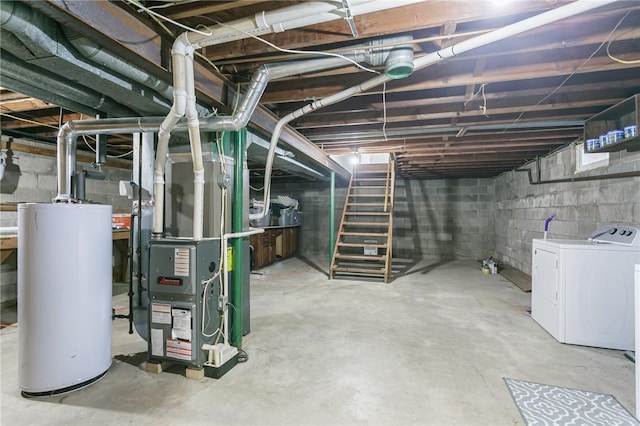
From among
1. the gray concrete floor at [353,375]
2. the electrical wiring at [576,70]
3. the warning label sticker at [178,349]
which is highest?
the electrical wiring at [576,70]

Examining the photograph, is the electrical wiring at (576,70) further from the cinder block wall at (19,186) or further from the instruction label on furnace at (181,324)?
the cinder block wall at (19,186)

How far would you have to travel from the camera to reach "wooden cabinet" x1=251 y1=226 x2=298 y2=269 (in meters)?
5.72

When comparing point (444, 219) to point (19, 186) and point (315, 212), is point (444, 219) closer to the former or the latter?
point (315, 212)

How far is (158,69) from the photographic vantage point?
168 centimetres

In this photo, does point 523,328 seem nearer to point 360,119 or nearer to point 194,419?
point 360,119

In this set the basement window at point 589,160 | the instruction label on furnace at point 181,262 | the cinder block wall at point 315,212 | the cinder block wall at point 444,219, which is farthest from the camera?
the cinder block wall at point 315,212

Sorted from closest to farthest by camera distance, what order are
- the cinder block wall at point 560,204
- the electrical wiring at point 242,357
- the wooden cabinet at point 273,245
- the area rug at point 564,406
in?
1. the area rug at point 564,406
2. the electrical wiring at point 242,357
3. the cinder block wall at point 560,204
4. the wooden cabinet at point 273,245

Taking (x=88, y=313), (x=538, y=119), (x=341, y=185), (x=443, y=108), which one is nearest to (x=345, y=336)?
(x=88, y=313)

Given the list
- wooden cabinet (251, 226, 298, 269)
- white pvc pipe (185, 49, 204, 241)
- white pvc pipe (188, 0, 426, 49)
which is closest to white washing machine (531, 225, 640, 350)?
white pvc pipe (188, 0, 426, 49)

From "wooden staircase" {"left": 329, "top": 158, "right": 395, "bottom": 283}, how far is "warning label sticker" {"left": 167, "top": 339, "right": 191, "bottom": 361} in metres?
2.64

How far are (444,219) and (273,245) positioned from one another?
4073 millimetres

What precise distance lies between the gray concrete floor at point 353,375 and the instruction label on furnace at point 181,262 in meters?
0.68

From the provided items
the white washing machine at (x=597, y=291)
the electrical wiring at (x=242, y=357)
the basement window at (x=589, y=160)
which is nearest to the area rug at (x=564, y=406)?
the white washing machine at (x=597, y=291)

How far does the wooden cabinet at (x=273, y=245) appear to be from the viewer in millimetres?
5719
